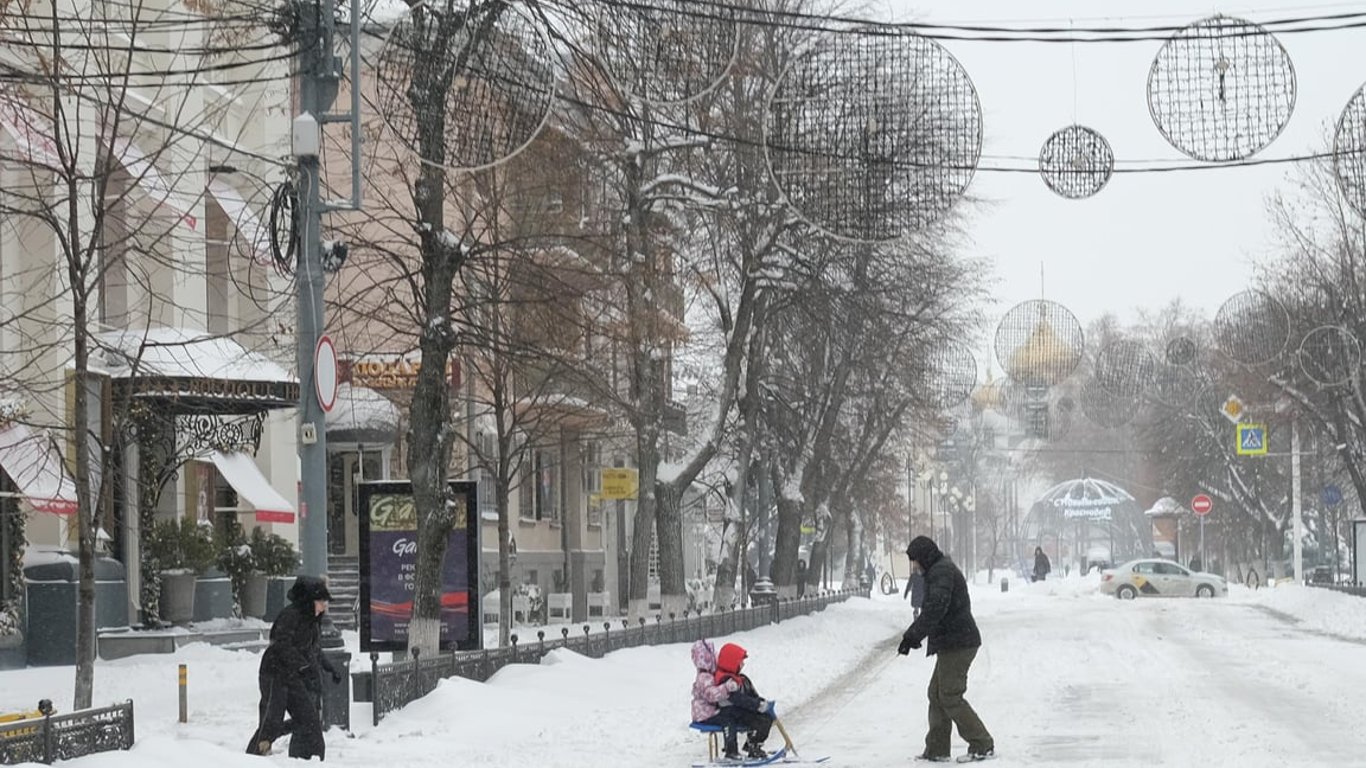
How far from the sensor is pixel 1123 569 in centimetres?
7400

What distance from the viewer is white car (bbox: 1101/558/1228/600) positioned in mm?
71312

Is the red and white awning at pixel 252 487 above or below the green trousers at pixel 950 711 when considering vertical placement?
above

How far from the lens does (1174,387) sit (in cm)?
8469

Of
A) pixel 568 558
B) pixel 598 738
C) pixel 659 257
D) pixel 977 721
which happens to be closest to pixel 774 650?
pixel 659 257

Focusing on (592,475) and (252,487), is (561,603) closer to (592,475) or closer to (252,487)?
(592,475)

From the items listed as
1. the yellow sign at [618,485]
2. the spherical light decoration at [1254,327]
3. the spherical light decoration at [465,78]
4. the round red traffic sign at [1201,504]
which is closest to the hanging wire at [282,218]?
the spherical light decoration at [465,78]

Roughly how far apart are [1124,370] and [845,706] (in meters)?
45.8

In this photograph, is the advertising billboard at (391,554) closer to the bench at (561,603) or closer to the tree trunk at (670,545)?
the tree trunk at (670,545)

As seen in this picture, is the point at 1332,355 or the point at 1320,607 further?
the point at 1332,355

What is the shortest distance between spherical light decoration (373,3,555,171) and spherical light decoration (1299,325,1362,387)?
3147 cm

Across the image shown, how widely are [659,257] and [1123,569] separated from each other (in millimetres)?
43479

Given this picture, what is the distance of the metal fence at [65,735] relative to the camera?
13.0 m

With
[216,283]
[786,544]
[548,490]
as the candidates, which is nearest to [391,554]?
[216,283]

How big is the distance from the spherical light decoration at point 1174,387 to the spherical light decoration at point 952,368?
77.7 ft
